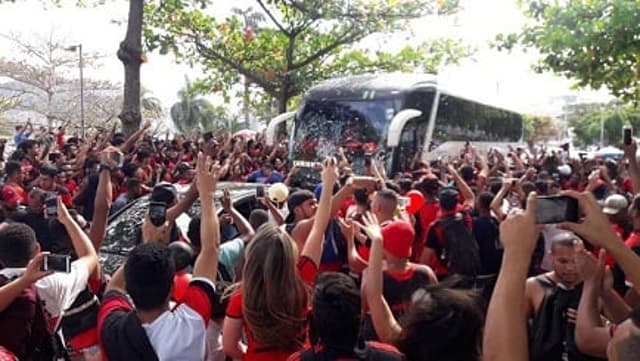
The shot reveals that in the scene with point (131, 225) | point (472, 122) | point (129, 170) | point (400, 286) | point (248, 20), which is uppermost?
point (248, 20)

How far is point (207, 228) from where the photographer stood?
11.9 feet

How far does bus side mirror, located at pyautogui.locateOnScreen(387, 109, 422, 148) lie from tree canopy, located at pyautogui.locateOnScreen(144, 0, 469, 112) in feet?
24.0

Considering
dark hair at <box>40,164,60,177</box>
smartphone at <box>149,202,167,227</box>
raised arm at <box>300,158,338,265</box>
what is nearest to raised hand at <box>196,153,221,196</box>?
smartphone at <box>149,202,167,227</box>

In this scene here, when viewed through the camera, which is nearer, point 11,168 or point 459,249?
point 459,249

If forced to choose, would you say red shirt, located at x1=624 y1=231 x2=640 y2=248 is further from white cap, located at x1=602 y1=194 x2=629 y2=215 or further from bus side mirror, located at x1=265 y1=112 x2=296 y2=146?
bus side mirror, located at x1=265 y1=112 x2=296 y2=146

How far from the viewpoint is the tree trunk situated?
13.5 m

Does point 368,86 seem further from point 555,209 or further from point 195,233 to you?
point 555,209

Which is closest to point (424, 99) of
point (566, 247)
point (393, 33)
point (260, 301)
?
point (393, 33)

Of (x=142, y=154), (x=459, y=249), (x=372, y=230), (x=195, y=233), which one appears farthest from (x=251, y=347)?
(x=142, y=154)

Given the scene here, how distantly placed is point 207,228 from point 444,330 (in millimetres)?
1616

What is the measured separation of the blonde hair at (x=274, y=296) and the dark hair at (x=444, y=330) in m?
0.58

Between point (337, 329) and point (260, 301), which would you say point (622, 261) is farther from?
point (260, 301)

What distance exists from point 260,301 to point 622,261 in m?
1.40

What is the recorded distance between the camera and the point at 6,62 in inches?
1423
